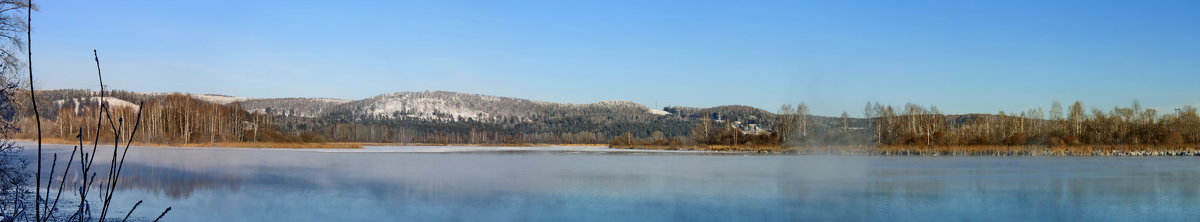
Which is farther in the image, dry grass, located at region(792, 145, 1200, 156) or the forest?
the forest

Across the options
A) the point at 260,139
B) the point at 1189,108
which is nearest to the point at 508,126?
the point at 260,139

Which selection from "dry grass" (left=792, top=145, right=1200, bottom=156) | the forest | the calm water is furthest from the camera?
the forest

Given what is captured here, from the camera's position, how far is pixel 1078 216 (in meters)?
10.6

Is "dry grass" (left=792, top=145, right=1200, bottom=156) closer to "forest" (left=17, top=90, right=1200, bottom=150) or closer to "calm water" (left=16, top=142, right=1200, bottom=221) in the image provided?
"forest" (left=17, top=90, right=1200, bottom=150)

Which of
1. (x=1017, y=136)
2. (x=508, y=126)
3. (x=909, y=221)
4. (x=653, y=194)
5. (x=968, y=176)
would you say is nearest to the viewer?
(x=909, y=221)

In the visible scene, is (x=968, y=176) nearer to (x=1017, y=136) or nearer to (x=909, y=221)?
(x=909, y=221)

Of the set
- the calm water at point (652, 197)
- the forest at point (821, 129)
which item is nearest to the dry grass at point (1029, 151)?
the forest at point (821, 129)

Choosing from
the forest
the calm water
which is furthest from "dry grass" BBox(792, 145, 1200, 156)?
the calm water

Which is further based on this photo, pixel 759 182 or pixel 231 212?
pixel 759 182

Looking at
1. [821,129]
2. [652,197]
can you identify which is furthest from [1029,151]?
[652,197]

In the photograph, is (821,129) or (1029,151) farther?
(821,129)

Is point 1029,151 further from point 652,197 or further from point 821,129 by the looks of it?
point 652,197

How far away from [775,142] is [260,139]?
121 ft

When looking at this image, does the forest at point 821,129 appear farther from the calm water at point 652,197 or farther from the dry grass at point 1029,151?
the calm water at point 652,197
